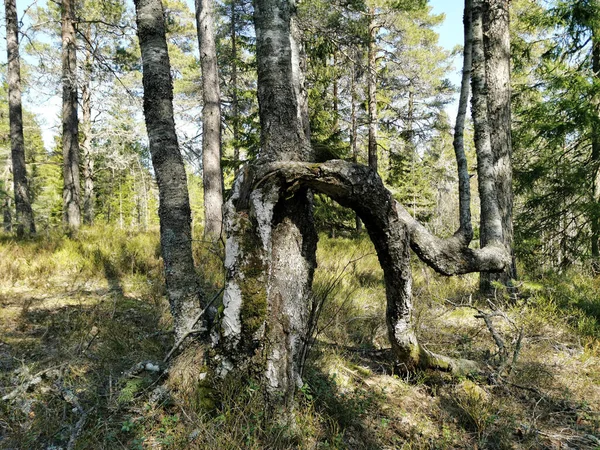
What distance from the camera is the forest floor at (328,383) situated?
248cm

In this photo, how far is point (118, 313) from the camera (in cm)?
499

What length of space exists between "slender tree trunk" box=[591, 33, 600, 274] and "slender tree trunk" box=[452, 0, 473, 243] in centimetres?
530

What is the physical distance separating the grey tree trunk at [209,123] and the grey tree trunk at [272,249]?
23.0 feet

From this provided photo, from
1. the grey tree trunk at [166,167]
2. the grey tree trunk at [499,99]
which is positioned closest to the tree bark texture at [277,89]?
the grey tree trunk at [166,167]

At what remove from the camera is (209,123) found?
9852 millimetres

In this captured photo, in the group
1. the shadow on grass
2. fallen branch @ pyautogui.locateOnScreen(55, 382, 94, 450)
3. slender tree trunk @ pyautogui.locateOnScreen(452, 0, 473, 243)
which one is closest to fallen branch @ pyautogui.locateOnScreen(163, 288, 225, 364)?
the shadow on grass

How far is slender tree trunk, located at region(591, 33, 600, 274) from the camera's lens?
7.50m

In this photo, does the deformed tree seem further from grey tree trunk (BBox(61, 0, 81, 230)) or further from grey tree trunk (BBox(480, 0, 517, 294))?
grey tree trunk (BBox(61, 0, 81, 230))

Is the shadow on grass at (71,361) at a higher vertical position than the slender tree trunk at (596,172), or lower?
lower

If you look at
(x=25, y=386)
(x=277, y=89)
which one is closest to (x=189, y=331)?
(x=25, y=386)

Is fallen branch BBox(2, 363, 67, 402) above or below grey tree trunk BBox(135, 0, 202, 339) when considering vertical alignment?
below

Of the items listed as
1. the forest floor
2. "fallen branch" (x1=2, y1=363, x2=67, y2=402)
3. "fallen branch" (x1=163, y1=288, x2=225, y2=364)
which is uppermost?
"fallen branch" (x1=163, y1=288, x2=225, y2=364)

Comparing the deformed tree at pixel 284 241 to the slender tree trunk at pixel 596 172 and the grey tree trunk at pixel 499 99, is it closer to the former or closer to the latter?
the grey tree trunk at pixel 499 99

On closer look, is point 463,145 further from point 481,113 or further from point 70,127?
point 70,127
